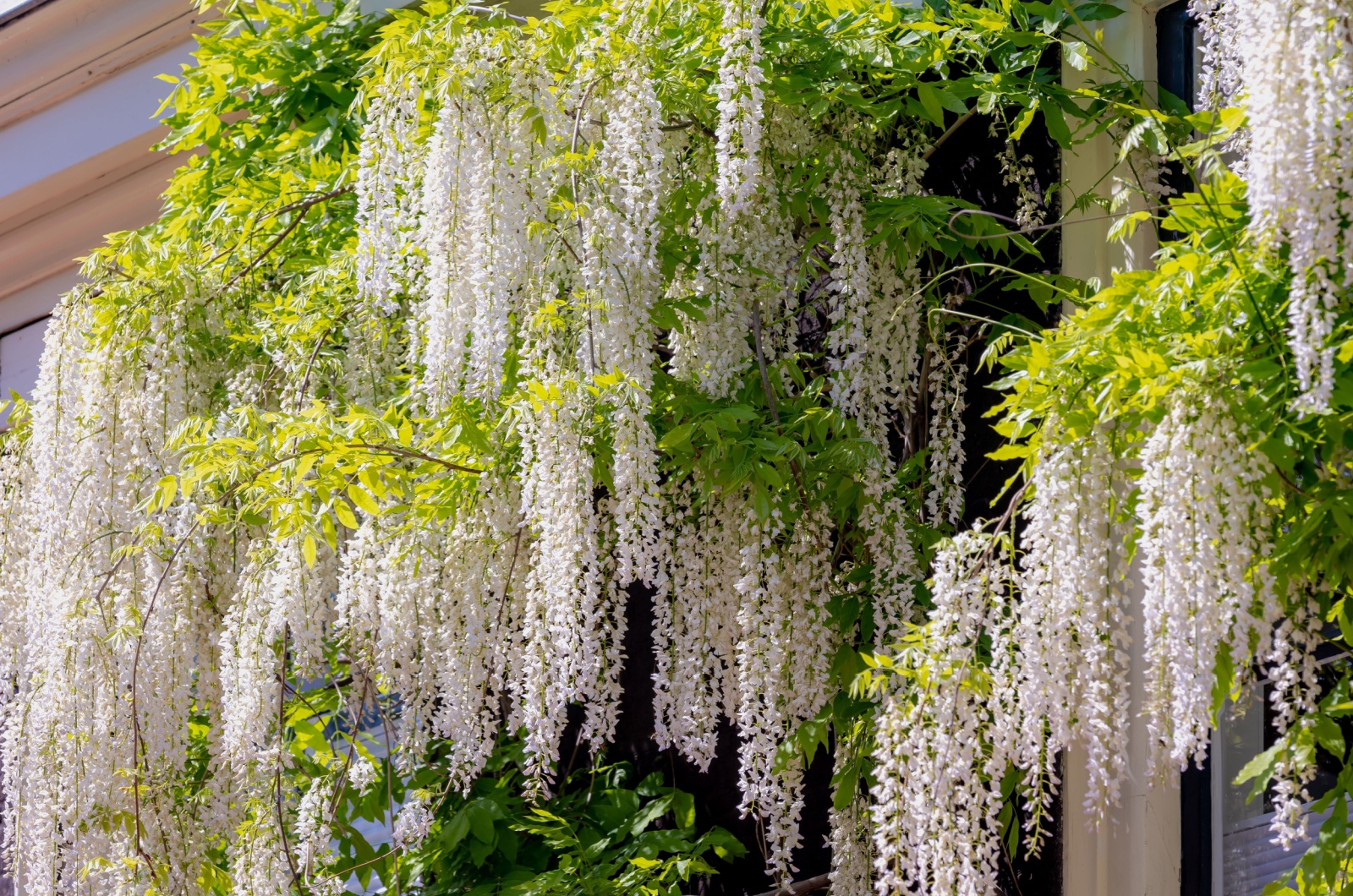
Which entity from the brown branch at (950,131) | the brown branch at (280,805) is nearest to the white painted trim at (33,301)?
the brown branch at (280,805)

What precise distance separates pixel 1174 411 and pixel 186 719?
2.19m

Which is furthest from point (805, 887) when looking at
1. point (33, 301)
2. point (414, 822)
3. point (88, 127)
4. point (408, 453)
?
point (33, 301)

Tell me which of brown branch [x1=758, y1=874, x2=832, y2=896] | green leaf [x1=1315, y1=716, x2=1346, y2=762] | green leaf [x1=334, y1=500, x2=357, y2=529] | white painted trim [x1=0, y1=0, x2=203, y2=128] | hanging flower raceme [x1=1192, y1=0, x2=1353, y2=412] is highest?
white painted trim [x1=0, y1=0, x2=203, y2=128]

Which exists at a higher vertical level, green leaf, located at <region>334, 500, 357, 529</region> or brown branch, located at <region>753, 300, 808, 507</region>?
brown branch, located at <region>753, 300, 808, 507</region>

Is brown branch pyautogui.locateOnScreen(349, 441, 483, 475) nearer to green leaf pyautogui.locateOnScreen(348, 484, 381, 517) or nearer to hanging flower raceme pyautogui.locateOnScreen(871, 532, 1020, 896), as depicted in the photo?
green leaf pyautogui.locateOnScreen(348, 484, 381, 517)

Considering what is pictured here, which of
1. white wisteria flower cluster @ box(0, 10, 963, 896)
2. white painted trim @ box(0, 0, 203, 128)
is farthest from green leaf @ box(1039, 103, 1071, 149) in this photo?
white painted trim @ box(0, 0, 203, 128)

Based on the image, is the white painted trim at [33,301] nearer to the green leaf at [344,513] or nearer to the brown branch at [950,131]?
the green leaf at [344,513]

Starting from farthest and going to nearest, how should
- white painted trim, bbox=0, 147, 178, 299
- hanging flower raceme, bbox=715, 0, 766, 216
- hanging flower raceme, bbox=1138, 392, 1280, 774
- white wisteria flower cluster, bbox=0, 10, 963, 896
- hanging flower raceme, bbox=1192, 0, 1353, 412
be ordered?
white painted trim, bbox=0, 147, 178, 299, white wisteria flower cluster, bbox=0, 10, 963, 896, hanging flower raceme, bbox=715, 0, 766, 216, hanging flower raceme, bbox=1138, 392, 1280, 774, hanging flower raceme, bbox=1192, 0, 1353, 412

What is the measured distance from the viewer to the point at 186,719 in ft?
10.3

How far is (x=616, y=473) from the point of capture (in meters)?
2.59

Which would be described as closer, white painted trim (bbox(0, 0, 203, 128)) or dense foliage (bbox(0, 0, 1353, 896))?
dense foliage (bbox(0, 0, 1353, 896))

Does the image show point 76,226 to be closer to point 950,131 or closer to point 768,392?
point 768,392

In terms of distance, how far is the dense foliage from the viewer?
7.38 feet

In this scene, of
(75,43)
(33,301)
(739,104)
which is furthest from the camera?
(33,301)
